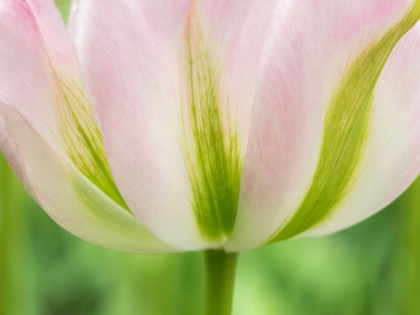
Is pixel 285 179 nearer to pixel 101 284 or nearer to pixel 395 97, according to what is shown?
pixel 395 97

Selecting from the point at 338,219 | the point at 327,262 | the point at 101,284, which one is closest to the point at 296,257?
the point at 327,262

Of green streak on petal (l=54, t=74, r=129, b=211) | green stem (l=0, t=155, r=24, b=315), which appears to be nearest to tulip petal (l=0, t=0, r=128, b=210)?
green streak on petal (l=54, t=74, r=129, b=211)

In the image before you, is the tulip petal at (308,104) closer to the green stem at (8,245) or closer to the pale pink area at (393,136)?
the pale pink area at (393,136)

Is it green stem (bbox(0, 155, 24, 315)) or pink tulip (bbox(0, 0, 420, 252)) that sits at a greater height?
pink tulip (bbox(0, 0, 420, 252))

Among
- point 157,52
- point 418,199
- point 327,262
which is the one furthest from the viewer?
point 327,262

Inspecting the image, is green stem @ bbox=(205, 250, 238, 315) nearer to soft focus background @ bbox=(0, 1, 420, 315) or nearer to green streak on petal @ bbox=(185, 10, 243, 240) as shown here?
green streak on petal @ bbox=(185, 10, 243, 240)

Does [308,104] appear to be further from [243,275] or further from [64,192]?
[243,275]
